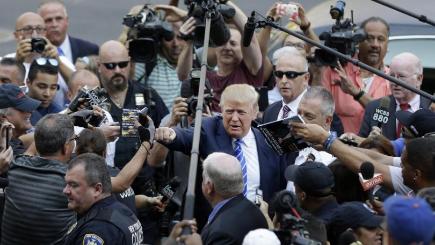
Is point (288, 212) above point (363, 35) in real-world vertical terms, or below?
below

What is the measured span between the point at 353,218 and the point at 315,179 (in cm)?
40

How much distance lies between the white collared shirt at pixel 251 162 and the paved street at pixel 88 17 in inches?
189

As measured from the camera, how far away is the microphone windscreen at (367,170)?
25.9ft

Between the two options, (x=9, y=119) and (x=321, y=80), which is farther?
(x=321, y=80)

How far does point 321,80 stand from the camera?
433 inches

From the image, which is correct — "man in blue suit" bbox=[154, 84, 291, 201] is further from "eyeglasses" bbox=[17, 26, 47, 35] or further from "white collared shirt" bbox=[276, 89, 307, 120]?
"eyeglasses" bbox=[17, 26, 47, 35]

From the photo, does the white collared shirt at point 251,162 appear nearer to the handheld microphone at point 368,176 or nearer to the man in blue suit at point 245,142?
the man in blue suit at point 245,142

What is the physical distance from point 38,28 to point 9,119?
2148 millimetres

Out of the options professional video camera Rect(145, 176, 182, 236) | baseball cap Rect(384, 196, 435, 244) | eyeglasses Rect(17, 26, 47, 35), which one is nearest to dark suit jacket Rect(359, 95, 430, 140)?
professional video camera Rect(145, 176, 182, 236)

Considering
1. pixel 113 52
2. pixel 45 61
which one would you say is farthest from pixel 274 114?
pixel 45 61

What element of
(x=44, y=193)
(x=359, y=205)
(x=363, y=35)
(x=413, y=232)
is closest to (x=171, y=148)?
(x=44, y=193)

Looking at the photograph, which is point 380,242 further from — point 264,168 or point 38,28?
point 38,28

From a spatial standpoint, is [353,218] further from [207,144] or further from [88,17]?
[88,17]

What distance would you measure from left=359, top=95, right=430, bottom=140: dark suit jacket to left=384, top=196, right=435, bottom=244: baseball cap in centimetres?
437
